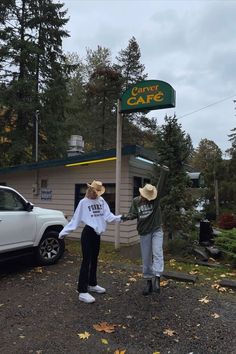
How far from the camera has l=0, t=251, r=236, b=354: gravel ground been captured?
172 inches

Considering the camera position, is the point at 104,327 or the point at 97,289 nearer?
the point at 104,327

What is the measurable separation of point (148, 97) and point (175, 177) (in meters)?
2.20

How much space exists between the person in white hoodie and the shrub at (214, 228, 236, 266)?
344 cm

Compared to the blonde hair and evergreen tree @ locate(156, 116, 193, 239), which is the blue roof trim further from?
the blonde hair

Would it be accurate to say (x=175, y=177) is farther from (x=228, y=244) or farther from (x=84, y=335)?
(x=84, y=335)

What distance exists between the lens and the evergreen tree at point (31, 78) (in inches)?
811

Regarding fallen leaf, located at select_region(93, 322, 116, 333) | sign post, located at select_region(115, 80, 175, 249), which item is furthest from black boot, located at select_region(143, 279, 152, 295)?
sign post, located at select_region(115, 80, 175, 249)

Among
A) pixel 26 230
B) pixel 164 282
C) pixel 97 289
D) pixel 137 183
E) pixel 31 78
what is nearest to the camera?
pixel 97 289

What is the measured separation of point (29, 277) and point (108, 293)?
1936 mm

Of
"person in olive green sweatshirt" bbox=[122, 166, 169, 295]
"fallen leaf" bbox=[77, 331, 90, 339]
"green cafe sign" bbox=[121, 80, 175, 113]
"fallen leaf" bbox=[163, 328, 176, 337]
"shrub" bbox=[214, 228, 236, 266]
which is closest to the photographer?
"fallen leaf" bbox=[77, 331, 90, 339]

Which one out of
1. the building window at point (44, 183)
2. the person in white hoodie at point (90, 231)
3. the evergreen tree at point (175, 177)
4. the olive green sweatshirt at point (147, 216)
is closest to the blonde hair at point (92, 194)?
the person in white hoodie at point (90, 231)

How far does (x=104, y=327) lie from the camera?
488 cm

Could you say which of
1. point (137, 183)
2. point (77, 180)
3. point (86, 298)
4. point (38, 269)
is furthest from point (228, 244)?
point (77, 180)

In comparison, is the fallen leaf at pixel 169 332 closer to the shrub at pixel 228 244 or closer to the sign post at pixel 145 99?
the shrub at pixel 228 244
